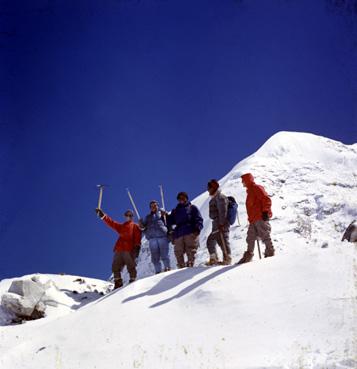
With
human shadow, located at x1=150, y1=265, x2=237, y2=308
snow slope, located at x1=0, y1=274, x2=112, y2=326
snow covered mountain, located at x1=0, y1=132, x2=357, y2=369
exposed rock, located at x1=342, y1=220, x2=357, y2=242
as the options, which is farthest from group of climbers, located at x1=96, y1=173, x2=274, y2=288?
exposed rock, located at x1=342, y1=220, x2=357, y2=242

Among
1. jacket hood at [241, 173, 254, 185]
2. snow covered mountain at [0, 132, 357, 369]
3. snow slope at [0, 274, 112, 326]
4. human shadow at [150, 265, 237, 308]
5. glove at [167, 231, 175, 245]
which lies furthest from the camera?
snow slope at [0, 274, 112, 326]

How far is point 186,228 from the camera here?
1219 cm

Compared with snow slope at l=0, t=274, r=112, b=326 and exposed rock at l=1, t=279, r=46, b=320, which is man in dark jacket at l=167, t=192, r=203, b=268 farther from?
exposed rock at l=1, t=279, r=46, b=320

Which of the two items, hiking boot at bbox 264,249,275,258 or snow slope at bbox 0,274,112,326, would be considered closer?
hiking boot at bbox 264,249,275,258

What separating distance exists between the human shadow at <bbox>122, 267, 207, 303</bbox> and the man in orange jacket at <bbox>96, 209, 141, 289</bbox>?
8.43 feet

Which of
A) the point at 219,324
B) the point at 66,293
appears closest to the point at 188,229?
the point at 219,324

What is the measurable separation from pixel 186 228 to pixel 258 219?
96.7 inches

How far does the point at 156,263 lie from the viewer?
43.4 feet

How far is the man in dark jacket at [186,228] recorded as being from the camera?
1210 cm

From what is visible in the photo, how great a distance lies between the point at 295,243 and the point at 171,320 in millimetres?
35764

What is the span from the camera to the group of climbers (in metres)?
10.4

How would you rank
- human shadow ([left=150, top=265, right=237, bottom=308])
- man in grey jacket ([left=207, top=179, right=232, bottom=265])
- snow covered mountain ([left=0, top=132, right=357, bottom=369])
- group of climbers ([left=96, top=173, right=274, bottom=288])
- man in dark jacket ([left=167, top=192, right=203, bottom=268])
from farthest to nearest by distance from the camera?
man in dark jacket ([left=167, top=192, right=203, bottom=268]) → man in grey jacket ([left=207, top=179, right=232, bottom=265]) → group of climbers ([left=96, top=173, right=274, bottom=288]) → human shadow ([left=150, top=265, right=237, bottom=308]) → snow covered mountain ([left=0, top=132, right=357, bottom=369])

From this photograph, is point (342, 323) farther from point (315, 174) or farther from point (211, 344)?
point (315, 174)

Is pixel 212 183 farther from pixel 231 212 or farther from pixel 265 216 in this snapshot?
pixel 265 216
